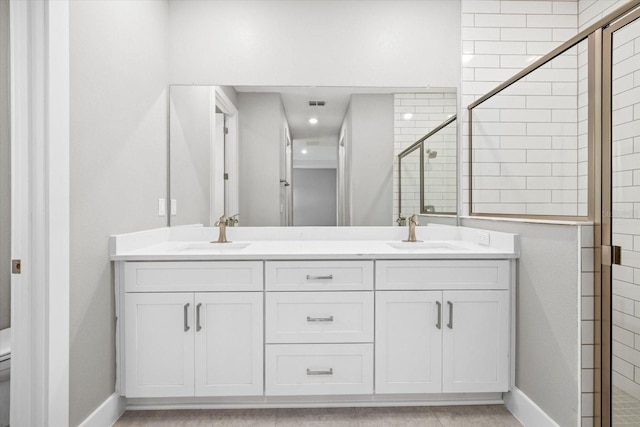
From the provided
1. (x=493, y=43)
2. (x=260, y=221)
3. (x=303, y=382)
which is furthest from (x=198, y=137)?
(x=493, y=43)

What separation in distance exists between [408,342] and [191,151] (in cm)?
173

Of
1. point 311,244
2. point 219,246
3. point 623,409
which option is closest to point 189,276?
point 219,246

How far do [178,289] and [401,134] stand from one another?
163 centimetres

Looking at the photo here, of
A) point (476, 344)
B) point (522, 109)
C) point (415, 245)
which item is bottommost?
point (476, 344)

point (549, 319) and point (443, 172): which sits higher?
point (443, 172)

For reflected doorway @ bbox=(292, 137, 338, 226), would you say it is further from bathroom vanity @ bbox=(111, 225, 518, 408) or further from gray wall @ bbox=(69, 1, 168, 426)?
gray wall @ bbox=(69, 1, 168, 426)

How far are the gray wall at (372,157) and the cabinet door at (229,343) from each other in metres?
0.96

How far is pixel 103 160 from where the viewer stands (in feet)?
5.47

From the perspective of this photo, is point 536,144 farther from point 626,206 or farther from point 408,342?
point 408,342

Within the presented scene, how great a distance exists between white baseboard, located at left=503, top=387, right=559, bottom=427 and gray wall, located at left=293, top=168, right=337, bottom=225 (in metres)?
1.35

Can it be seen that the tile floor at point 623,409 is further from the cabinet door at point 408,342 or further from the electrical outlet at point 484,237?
the electrical outlet at point 484,237

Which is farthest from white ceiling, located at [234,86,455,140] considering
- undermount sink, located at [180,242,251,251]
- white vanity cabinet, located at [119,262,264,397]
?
white vanity cabinet, located at [119,262,264,397]

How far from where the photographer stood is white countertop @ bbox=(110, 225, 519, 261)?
176 cm

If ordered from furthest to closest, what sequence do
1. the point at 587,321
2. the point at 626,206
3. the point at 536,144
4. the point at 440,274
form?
1. the point at 536,144
2. the point at 440,274
3. the point at 587,321
4. the point at 626,206
